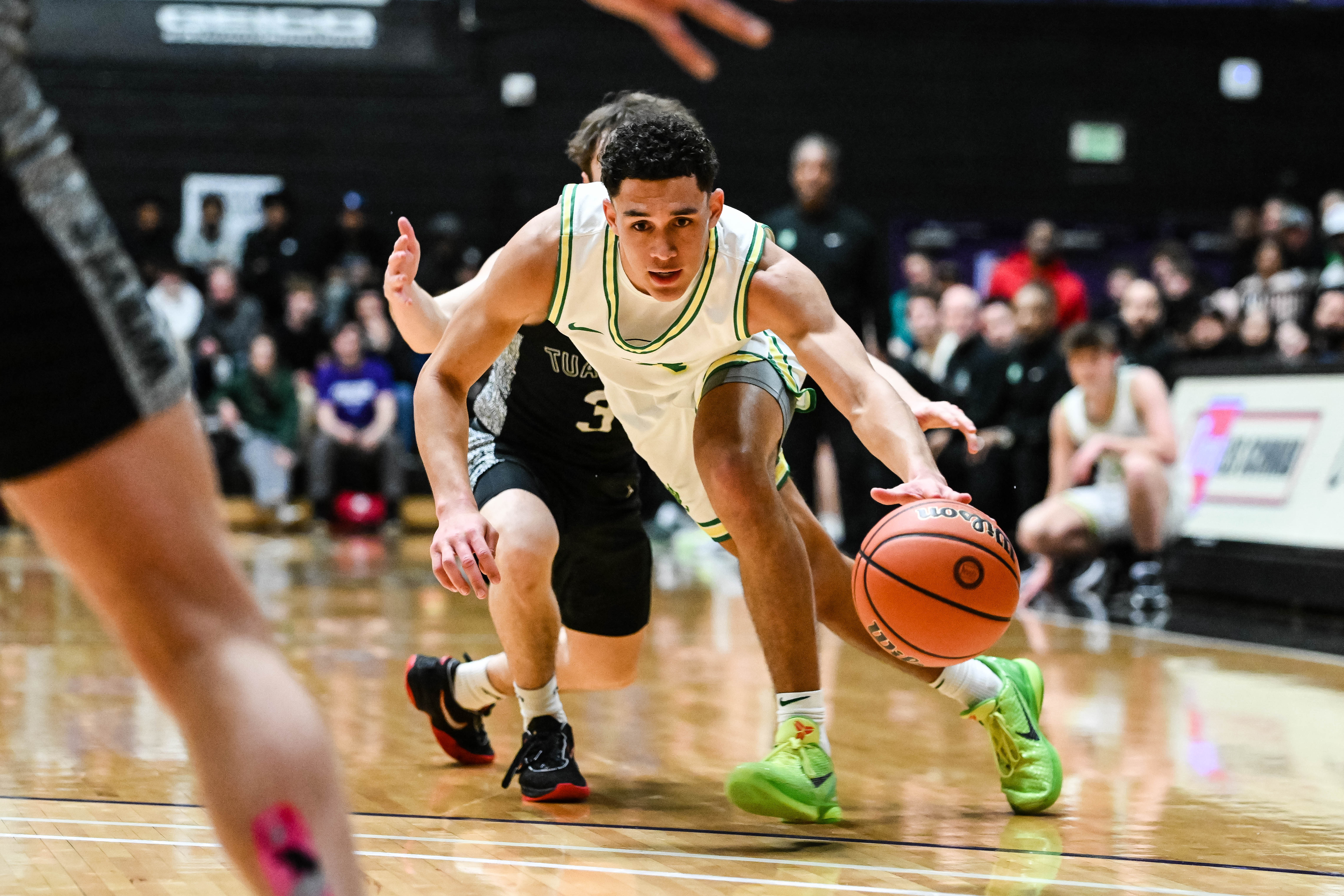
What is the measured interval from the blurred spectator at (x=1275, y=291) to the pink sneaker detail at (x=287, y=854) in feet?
27.6

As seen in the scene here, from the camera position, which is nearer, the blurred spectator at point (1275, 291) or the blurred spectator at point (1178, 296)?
the blurred spectator at point (1275, 291)

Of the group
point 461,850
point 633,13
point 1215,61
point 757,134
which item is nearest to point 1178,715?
point 461,850

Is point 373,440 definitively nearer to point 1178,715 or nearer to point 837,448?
point 837,448

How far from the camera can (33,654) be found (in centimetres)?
542

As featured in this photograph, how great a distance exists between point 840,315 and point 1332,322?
2.53m

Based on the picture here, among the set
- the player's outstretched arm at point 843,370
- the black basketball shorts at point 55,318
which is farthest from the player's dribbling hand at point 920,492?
the black basketball shorts at point 55,318

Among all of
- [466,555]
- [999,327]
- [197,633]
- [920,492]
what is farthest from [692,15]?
[999,327]

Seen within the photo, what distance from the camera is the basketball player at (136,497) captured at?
1403 mm

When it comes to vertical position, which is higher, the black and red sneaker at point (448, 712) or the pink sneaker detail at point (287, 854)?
the pink sneaker detail at point (287, 854)

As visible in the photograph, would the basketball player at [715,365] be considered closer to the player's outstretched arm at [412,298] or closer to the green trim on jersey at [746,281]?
the green trim on jersey at [746,281]

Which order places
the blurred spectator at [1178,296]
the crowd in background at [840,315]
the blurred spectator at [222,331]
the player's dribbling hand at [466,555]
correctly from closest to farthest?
the player's dribbling hand at [466,555] → the crowd in background at [840,315] → the blurred spectator at [1178,296] → the blurred spectator at [222,331]

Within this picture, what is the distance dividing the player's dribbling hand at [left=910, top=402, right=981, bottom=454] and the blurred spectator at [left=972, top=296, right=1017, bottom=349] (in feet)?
19.1

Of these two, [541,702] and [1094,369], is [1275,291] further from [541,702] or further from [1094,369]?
[541,702]

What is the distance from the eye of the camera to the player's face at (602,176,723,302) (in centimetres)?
297
